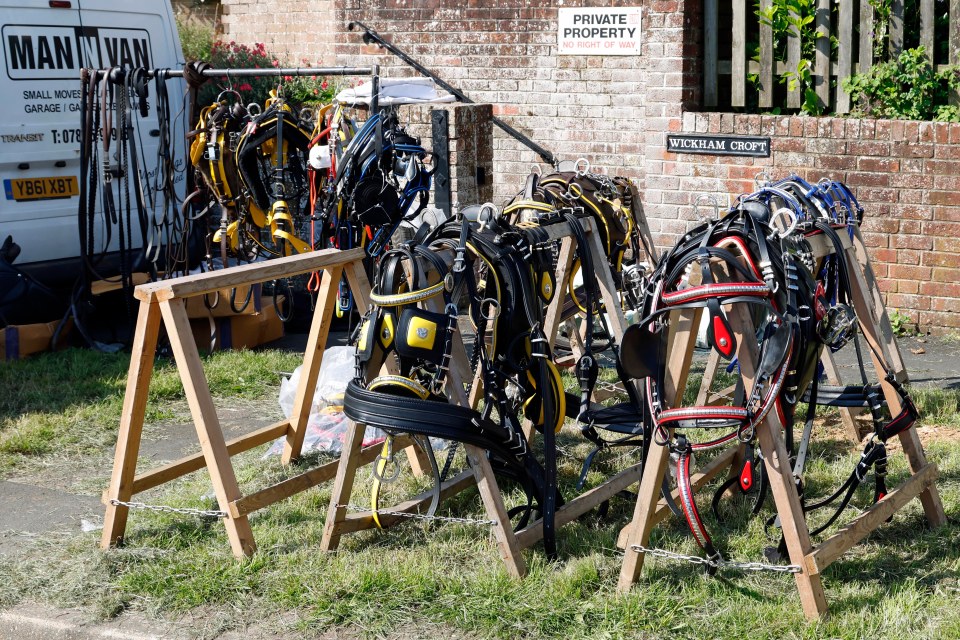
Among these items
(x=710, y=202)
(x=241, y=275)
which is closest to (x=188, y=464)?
(x=241, y=275)

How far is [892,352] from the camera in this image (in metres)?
5.14

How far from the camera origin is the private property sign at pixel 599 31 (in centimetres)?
1013

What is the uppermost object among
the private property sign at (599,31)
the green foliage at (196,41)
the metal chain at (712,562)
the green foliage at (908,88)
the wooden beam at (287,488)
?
the green foliage at (196,41)

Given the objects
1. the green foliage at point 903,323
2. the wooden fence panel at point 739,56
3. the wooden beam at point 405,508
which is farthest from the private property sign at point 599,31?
the wooden beam at point 405,508

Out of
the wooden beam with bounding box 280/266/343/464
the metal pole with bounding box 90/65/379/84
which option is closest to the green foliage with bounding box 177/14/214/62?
the metal pole with bounding box 90/65/379/84

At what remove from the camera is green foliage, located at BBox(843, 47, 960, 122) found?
7.34 m

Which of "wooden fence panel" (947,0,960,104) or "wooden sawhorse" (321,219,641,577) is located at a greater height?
"wooden fence panel" (947,0,960,104)

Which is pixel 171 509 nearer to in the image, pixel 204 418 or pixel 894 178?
pixel 204 418

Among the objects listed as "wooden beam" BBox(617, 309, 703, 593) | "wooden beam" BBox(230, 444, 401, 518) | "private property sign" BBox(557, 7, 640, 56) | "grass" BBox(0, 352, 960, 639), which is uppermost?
"private property sign" BBox(557, 7, 640, 56)

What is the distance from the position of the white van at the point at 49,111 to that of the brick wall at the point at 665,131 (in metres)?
3.69

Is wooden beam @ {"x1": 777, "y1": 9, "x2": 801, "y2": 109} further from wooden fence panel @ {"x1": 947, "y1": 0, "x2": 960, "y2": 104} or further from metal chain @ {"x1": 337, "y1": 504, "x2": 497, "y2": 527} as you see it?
metal chain @ {"x1": 337, "y1": 504, "x2": 497, "y2": 527}

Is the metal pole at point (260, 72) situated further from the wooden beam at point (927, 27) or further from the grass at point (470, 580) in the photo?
the wooden beam at point (927, 27)

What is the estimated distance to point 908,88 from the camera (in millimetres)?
7484

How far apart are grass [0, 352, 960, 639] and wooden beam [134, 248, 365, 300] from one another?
100cm
